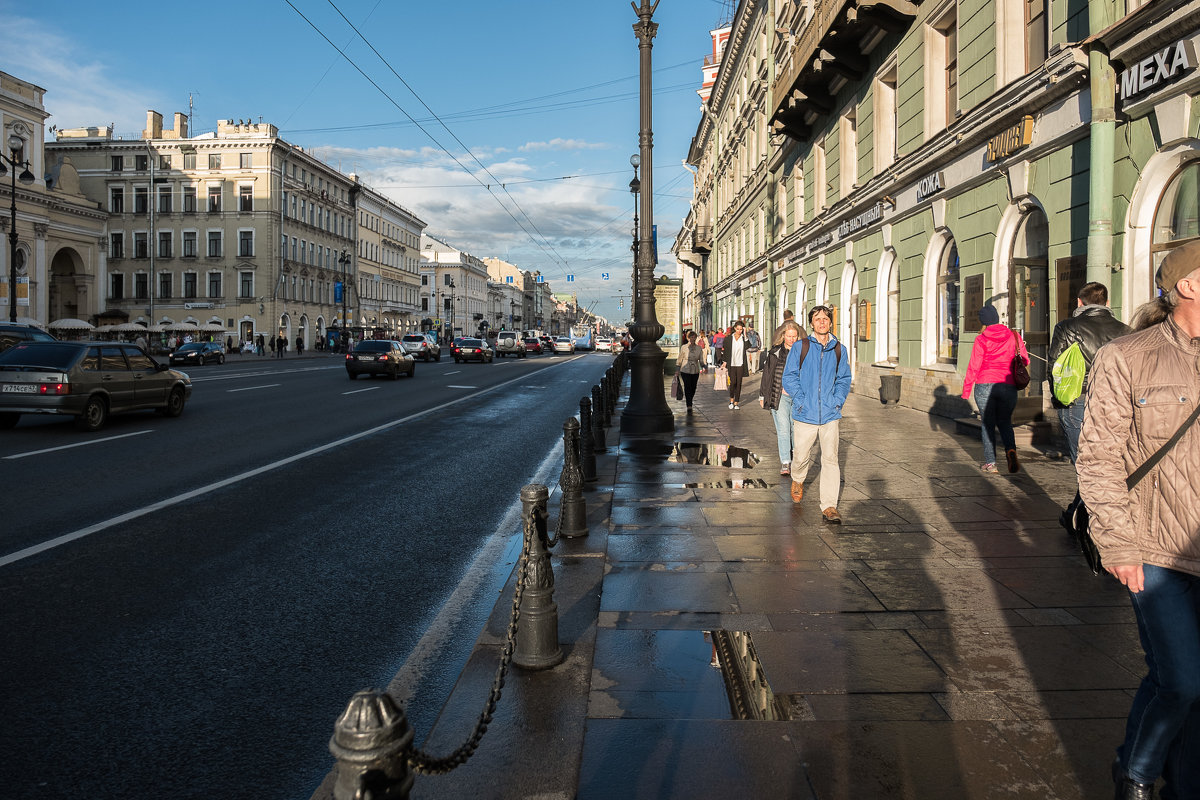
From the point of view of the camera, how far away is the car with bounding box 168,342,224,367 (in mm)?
43497

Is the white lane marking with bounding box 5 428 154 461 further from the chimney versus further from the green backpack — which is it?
the chimney

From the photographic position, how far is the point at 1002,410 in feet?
29.4

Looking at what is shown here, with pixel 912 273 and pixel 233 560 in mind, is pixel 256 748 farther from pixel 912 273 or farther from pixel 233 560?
pixel 912 273

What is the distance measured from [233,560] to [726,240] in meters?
42.2

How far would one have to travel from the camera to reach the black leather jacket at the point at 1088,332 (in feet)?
20.0

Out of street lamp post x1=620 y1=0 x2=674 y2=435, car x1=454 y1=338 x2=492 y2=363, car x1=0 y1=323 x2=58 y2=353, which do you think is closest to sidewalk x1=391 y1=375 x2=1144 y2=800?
street lamp post x1=620 y1=0 x2=674 y2=435

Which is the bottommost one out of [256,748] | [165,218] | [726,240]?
[256,748]

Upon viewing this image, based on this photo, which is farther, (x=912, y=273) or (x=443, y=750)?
(x=912, y=273)

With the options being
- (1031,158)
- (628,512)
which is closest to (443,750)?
(628,512)

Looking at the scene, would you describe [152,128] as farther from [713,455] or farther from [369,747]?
[369,747]

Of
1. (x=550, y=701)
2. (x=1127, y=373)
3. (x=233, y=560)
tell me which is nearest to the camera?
(x=1127, y=373)

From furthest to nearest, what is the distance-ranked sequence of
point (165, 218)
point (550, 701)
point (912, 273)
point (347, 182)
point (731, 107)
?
point (347, 182) < point (165, 218) < point (731, 107) < point (912, 273) < point (550, 701)

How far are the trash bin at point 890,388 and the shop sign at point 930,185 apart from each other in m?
3.60

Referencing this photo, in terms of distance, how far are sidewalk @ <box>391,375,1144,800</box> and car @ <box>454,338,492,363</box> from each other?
38828mm
